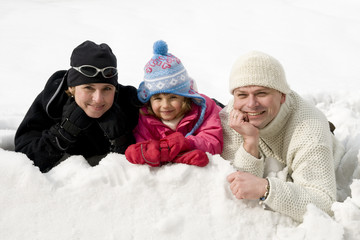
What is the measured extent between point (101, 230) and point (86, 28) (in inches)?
236

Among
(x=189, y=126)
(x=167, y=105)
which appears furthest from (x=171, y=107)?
(x=189, y=126)

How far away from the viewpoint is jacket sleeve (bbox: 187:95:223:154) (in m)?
2.04

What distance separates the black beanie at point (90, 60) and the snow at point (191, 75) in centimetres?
52

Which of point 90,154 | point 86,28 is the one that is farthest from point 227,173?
point 86,28

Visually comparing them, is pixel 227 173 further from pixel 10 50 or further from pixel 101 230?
pixel 10 50

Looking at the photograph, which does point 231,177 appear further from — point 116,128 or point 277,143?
point 116,128

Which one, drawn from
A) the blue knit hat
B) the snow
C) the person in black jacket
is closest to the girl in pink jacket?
the blue knit hat

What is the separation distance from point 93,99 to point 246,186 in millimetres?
1038

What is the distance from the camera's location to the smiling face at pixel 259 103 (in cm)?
191

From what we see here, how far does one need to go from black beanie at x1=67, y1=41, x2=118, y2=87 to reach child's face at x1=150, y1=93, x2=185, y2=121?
31cm

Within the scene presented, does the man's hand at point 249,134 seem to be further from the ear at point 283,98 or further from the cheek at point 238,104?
the ear at point 283,98

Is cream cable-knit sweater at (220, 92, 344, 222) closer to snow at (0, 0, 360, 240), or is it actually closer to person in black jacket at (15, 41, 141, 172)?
snow at (0, 0, 360, 240)

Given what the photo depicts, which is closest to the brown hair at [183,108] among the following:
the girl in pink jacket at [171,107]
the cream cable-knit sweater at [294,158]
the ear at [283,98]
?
the girl in pink jacket at [171,107]

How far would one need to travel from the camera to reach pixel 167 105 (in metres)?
2.26
